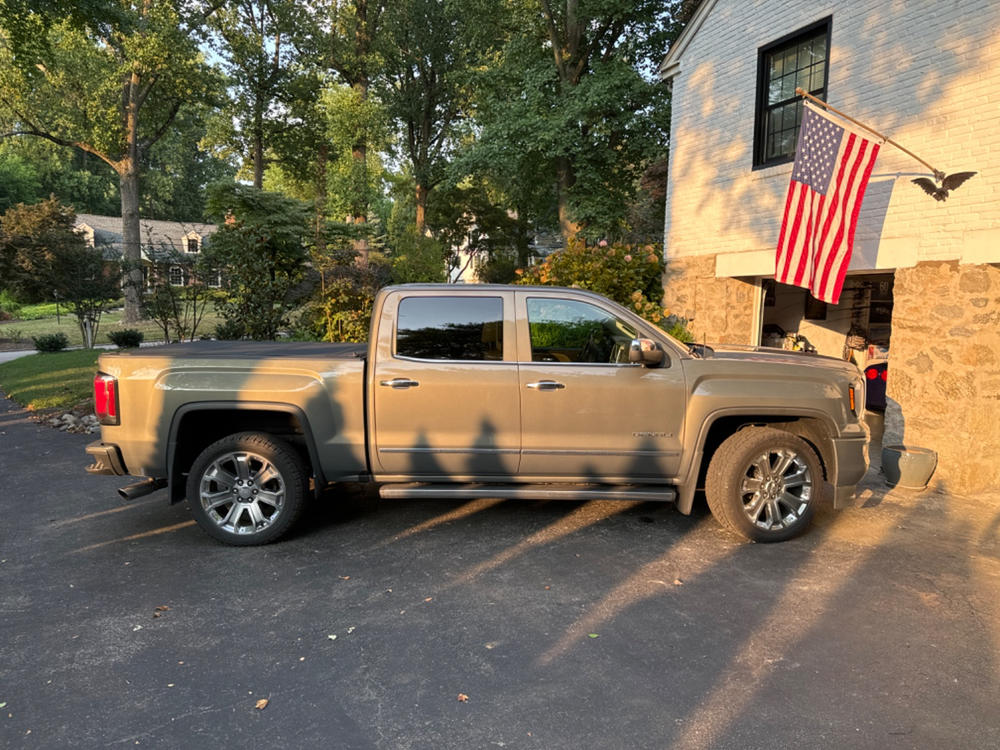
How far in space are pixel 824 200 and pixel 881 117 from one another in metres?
1.53

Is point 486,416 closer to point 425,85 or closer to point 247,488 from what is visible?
point 247,488

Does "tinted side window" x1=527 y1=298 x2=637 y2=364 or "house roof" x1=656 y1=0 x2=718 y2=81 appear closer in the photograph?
"tinted side window" x1=527 y1=298 x2=637 y2=364

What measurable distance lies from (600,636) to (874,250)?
621 cm

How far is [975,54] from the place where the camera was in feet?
20.8

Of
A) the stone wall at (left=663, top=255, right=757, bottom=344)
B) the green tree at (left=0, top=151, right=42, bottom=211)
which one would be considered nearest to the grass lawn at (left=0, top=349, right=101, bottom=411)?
the stone wall at (left=663, top=255, right=757, bottom=344)

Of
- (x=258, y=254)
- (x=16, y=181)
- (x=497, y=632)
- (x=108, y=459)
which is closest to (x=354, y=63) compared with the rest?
(x=258, y=254)

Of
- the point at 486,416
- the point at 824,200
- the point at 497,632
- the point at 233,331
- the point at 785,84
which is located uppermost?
the point at 785,84

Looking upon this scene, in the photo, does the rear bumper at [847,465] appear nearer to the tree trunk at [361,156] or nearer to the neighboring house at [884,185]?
the neighboring house at [884,185]

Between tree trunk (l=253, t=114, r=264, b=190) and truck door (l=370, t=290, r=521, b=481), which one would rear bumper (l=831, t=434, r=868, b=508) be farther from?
tree trunk (l=253, t=114, r=264, b=190)

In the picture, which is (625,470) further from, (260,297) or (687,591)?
(260,297)

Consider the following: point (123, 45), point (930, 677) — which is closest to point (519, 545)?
point (930, 677)

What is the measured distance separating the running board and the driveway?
399 millimetres

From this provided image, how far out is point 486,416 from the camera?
15.4 ft

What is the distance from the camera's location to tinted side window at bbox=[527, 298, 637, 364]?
4.80m
